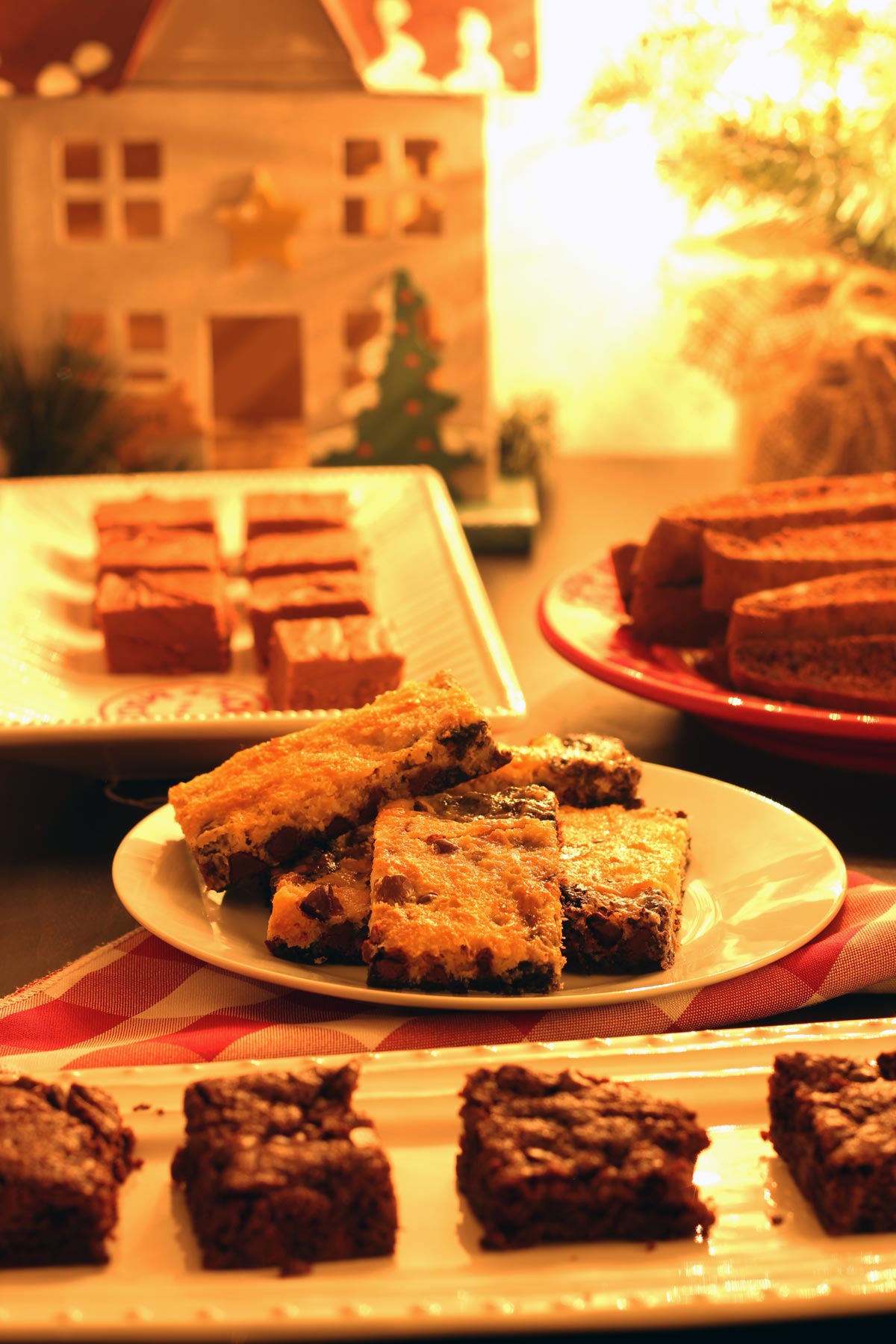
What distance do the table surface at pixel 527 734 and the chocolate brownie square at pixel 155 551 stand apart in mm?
454

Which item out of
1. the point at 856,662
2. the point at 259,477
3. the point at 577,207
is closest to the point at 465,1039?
the point at 856,662

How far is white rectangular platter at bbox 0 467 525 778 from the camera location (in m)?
1.56

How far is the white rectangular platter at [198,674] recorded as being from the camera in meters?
1.56

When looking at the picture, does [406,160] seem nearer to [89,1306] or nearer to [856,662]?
[856,662]

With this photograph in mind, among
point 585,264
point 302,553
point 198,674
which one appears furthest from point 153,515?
point 585,264

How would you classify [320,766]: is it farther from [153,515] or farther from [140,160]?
[140,160]

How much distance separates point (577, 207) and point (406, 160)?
0.63 metres

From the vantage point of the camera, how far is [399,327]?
2.82 metres

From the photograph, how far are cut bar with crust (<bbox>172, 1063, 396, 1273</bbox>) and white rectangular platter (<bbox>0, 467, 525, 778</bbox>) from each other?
646mm


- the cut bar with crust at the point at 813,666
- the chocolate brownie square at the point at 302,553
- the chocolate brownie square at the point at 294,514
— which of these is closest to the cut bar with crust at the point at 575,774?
the cut bar with crust at the point at 813,666

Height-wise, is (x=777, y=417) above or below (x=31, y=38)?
below

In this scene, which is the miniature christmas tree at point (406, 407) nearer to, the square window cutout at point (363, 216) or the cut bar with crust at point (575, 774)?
the square window cutout at point (363, 216)

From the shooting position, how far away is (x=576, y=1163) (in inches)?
33.9

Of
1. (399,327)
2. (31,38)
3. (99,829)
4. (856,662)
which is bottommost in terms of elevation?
(99,829)
